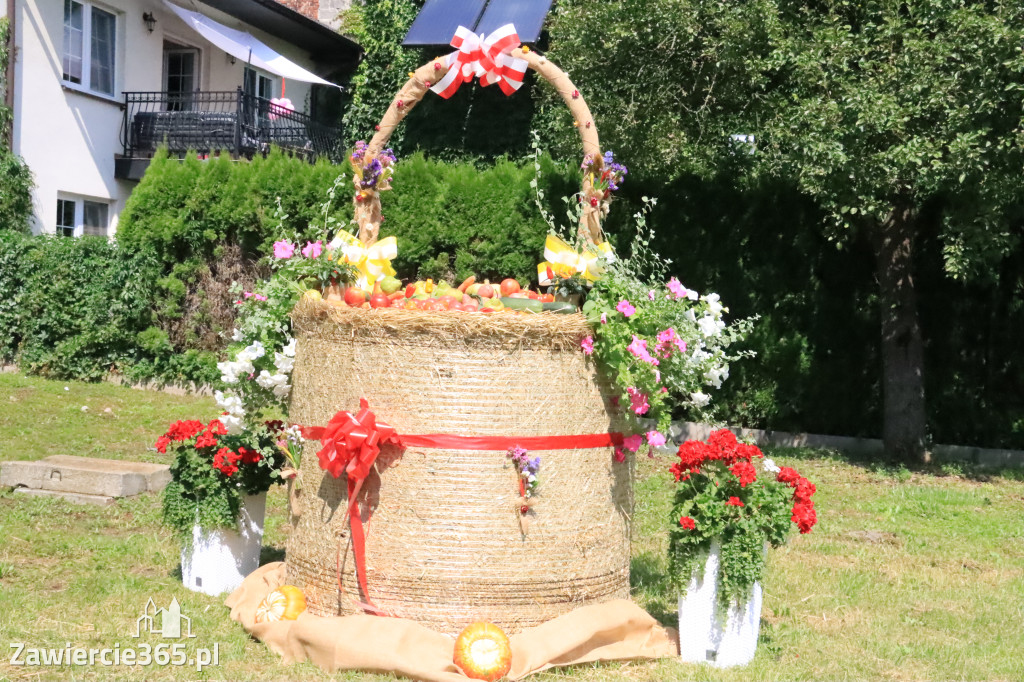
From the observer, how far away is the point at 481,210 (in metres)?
11.7

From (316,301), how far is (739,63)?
6.32m

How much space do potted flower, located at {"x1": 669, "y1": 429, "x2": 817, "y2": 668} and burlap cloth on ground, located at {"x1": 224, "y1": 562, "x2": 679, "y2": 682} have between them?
0.74 feet

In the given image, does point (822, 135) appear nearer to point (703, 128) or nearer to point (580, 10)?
point (703, 128)

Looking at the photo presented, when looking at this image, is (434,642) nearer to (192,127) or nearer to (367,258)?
(367,258)

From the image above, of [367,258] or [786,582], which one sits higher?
[367,258]

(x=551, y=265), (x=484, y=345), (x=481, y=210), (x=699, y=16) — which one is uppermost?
(x=699, y=16)

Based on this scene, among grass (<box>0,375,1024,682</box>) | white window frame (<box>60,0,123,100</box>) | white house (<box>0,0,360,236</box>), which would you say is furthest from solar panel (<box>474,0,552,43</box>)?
grass (<box>0,375,1024,682</box>)

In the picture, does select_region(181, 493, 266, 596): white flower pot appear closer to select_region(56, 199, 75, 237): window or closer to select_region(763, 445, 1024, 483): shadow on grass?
select_region(763, 445, 1024, 483): shadow on grass

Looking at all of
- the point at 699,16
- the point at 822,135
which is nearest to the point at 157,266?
the point at 699,16

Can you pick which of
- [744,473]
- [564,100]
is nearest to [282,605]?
[744,473]

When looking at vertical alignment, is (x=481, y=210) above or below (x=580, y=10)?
below

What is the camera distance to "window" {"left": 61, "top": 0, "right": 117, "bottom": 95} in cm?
1459

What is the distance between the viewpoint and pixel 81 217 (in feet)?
49.4

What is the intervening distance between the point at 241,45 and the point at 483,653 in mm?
14119
